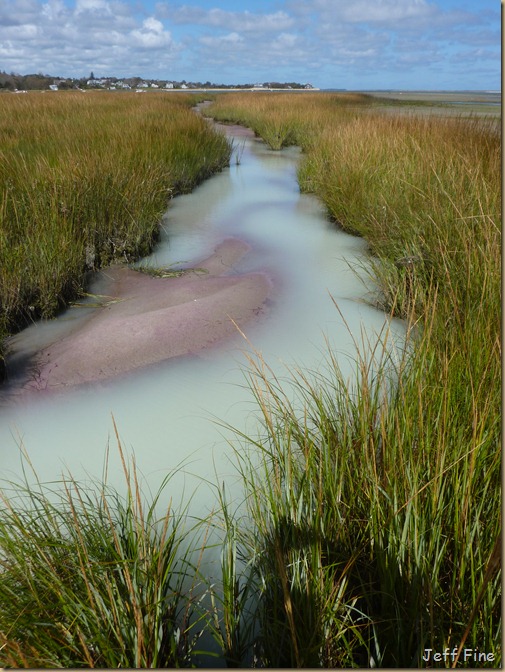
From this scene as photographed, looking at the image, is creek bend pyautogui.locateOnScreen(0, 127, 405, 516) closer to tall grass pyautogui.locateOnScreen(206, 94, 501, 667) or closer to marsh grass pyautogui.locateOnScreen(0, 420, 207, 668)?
tall grass pyautogui.locateOnScreen(206, 94, 501, 667)

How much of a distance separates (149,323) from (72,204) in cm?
129

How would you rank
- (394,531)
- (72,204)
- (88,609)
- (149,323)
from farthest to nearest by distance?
(72,204) < (149,323) < (394,531) < (88,609)

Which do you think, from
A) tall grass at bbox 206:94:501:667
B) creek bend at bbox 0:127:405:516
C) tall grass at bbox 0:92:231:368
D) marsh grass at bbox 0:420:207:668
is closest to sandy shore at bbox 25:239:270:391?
creek bend at bbox 0:127:405:516

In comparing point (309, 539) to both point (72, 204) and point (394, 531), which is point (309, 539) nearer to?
point (394, 531)

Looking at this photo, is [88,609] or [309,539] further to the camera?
[309,539]

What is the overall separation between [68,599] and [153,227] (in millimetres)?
3829

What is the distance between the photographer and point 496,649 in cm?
90

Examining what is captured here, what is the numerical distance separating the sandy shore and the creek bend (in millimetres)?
67

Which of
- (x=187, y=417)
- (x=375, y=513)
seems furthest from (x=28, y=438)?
(x=375, y=513)

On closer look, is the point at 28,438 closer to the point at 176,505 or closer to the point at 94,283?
the point at 176,505

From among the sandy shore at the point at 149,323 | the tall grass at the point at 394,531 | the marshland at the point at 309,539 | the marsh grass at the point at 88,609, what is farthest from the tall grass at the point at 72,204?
the tall grass at the point at 394,531

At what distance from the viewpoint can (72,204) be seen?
3629 millimetres

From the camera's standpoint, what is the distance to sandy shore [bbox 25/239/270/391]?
2.59 meters

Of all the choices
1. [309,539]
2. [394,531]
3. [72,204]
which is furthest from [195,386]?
[72,204]
